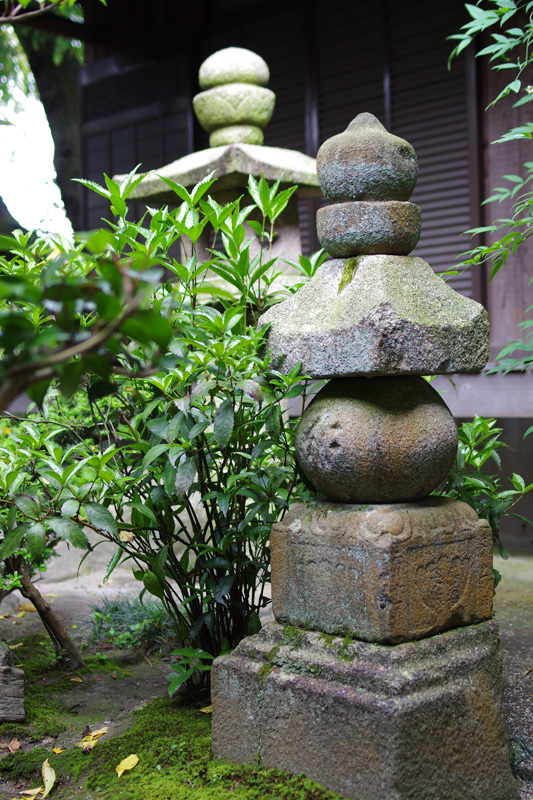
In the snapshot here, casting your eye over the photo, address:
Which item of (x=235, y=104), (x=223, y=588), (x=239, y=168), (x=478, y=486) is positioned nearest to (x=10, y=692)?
(x=223, y=588)

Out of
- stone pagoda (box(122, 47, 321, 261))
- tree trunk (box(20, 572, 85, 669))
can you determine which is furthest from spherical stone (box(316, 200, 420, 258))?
tree trunk (box(20, 572, 85, 669))

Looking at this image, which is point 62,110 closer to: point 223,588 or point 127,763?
point 223,588

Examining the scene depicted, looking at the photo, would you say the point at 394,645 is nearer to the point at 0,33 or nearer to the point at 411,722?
the point at 411,722

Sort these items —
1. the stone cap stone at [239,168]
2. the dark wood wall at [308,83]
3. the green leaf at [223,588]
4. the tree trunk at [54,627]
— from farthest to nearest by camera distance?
the dark wood wall at [308,83] < the stone cap stone at [239,168] < the tree trunk at [54,627] < the green leaf at [223,588]

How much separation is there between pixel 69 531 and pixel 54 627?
123cm

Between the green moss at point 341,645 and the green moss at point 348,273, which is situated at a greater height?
the green moss at point 348,273

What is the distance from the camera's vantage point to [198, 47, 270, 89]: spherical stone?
13.5ft

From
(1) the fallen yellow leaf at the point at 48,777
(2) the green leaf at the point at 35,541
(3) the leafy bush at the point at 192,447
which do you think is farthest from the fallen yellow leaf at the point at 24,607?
(2) the green leaf at the point at 35,541

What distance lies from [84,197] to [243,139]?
3899mm

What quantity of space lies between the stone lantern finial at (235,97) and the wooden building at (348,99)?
1.92 metres

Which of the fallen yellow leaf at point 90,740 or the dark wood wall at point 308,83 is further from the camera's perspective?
the dark wood wall at point 308,83

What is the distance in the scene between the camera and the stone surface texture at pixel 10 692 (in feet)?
8.85

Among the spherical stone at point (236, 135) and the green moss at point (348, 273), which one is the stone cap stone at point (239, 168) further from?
the green moss at point (348, 273)

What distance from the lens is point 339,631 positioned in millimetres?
2148
